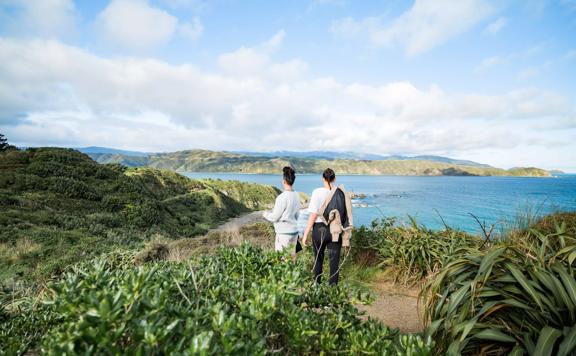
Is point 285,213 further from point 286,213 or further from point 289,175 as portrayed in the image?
point 289,175

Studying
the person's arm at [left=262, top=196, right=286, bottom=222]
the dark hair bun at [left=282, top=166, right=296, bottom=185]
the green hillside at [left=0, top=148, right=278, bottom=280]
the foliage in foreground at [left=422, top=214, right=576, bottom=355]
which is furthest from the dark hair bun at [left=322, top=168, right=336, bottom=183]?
the green hillside at [left=0, top=148, right=278, bottom=280]

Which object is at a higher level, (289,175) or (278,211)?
(289,175)

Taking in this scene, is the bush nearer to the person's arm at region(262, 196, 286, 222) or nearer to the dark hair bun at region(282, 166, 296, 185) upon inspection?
the person's arm at region(262, 196, 286, 222)

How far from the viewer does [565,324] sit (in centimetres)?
242

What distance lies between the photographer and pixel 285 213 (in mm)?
5141

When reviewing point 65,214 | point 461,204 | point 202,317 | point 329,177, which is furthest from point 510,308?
point 461,204

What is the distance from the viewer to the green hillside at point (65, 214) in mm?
10359

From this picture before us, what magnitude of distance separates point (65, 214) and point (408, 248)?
17878 mm

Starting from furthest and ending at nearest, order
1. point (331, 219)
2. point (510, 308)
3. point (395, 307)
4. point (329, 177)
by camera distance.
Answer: point (395, 307), point (329, 177), point (331, 219), point (510, 308)

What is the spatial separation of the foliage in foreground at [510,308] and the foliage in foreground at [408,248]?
10.6 feet

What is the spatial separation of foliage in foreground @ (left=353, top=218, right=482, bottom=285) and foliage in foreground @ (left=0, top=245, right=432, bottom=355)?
15.4 ft

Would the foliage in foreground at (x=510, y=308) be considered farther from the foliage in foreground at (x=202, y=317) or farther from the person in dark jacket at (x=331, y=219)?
the person in dark jacket at (x=331, y=219)

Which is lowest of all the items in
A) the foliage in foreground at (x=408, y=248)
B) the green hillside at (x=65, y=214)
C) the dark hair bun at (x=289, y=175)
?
the green hillside at (x=65, y=214)

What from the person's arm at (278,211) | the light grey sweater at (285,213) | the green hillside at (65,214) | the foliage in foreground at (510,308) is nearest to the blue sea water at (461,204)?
the light grey sweater at (285,213)
